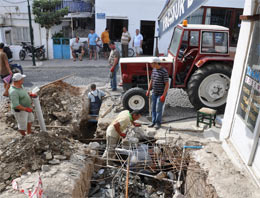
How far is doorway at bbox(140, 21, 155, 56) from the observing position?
51.8 ft

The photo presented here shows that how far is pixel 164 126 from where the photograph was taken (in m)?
5.96

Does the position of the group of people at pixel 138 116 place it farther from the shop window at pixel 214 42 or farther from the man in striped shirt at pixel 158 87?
the shop window at pixel 214 42

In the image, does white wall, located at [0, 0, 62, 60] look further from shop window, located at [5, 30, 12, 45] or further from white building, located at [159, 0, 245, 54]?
white building, located at [159, 0, 245, 54]

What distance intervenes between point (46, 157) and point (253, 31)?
440cm

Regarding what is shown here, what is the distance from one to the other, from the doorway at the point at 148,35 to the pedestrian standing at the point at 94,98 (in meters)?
9.25

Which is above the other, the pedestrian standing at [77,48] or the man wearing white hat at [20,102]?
the pedestrian standing at [77,48]

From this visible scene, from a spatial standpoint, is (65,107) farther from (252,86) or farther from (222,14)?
(222,14)

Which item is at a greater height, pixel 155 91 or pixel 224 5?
pixel 224 5

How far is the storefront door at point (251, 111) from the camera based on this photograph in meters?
3.88

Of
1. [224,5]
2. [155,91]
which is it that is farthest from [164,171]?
[224,5]

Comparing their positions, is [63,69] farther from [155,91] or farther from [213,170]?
[213,170]

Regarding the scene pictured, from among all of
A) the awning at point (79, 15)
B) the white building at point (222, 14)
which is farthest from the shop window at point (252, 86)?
the awning at point (79, 15)

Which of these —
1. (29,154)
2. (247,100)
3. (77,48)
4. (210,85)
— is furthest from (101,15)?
(247,100)

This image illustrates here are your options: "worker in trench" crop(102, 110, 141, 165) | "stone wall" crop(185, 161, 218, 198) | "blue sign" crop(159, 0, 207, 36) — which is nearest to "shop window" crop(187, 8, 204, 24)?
"blue sign" crop(159, 0, 207, 36)
